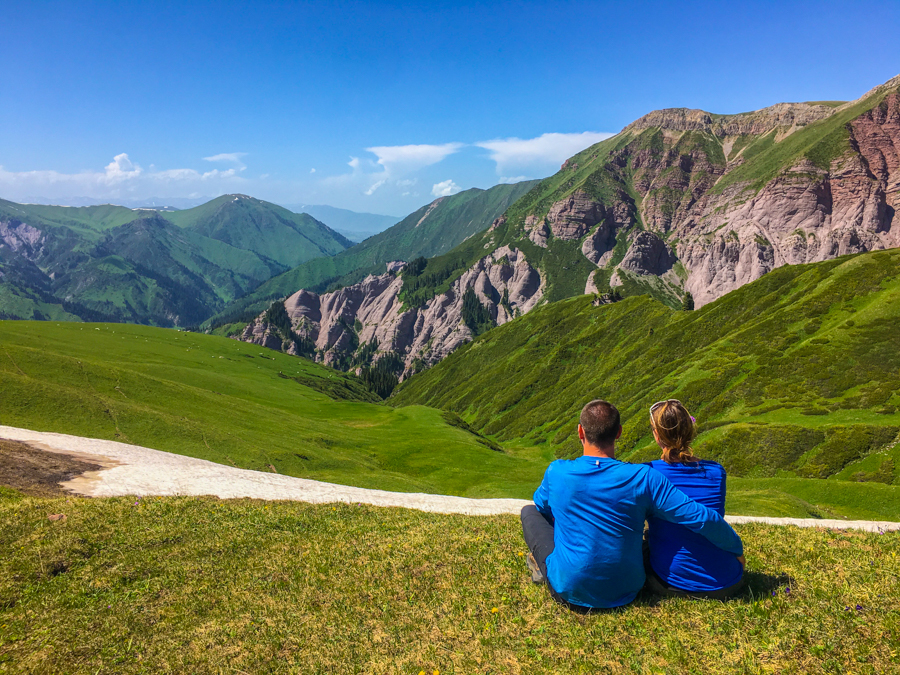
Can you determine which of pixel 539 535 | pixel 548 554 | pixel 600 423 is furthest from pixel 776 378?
pixel 600 423

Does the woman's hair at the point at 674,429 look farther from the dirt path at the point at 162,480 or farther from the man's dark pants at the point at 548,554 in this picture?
the dirt path at the point at 162,480

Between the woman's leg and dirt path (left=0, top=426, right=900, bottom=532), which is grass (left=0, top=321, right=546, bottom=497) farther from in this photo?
the woman's leg

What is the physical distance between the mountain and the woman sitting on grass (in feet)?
225

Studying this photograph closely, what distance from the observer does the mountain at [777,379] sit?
66.2 metres

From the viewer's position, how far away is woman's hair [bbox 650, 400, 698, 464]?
30.2ft

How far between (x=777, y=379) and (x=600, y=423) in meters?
101

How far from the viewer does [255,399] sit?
125 meters

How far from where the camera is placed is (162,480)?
94.2ft

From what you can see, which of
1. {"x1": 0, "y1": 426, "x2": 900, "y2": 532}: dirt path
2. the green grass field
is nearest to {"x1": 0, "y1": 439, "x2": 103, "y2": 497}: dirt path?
{"x1": 0, "y1": 426, "x2": 900, "y2": 532}: dirt path

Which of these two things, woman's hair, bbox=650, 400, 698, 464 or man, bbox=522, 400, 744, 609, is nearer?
man, bbox=522, 400, 744, 609

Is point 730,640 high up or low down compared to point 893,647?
down

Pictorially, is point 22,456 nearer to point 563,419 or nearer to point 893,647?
point 893,647

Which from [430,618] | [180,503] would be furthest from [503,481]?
[430,618]

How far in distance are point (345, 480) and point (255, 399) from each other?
84.8 meters
